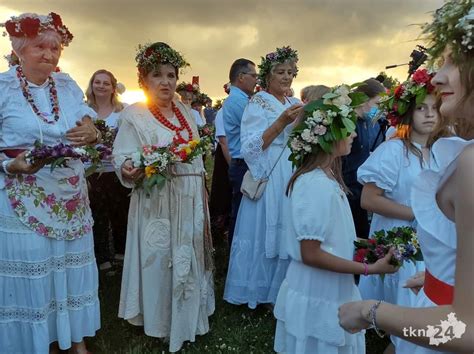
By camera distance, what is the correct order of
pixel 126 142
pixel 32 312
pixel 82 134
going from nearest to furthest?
pixel 32 312 < pixel 82 134 < pixel 126 142

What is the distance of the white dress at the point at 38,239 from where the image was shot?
293cm

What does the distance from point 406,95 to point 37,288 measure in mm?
3046

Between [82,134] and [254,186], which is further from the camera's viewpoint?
[254,186]

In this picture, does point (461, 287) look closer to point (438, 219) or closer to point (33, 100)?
point (438, 219)

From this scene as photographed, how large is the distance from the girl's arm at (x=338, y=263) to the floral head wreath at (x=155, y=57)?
2033 mm

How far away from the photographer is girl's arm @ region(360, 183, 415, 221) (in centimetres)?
302

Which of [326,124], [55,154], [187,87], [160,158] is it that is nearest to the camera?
[326,124]

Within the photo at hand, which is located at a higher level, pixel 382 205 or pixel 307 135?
pixel 307 135

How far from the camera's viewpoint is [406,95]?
3.19 meters

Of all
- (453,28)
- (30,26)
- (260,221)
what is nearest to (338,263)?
(453,28)

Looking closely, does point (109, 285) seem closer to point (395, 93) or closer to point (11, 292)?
point (11, 292)

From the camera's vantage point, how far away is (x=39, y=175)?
2.96 meters

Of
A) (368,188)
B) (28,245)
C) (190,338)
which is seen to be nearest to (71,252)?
(28,245)

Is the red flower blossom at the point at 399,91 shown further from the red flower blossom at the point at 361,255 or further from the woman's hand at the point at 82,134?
the woman's hand at the point at 82,134
